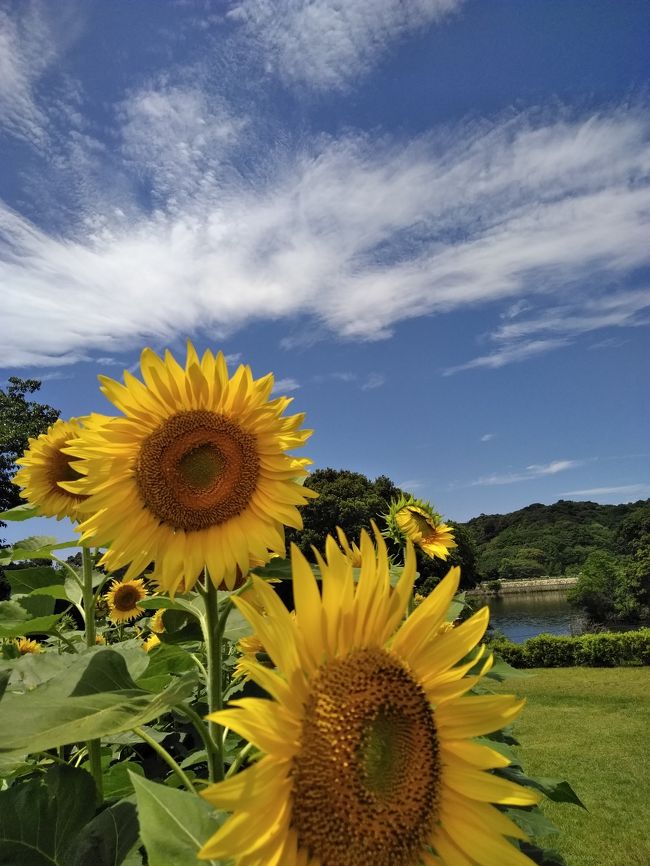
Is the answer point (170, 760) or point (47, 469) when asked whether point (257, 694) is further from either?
point (47, 469)

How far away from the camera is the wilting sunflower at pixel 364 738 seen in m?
0.95

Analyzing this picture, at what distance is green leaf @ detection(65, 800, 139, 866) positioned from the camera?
1199mm

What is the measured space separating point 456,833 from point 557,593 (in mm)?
65969

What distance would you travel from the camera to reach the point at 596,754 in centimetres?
1274

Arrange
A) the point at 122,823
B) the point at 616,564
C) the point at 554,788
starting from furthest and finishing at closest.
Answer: the point at 616,564, the point at 554,788, the point at 122,823

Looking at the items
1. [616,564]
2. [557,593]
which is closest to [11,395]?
[616,564]

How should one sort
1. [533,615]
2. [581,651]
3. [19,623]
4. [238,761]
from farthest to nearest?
1. [533,615]
2. [581,651]
3. [19,623]
4. [238,761]

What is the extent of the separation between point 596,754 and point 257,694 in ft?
44.2

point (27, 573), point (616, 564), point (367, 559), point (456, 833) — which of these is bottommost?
point (456, 833)

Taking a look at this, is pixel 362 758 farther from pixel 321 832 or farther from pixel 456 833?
pixel 456 833

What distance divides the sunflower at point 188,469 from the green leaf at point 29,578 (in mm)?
932

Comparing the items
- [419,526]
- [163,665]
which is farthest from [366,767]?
[419,526]

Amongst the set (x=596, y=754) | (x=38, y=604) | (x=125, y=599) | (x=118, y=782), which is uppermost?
(x=125, y=599)

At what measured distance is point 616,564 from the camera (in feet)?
130
